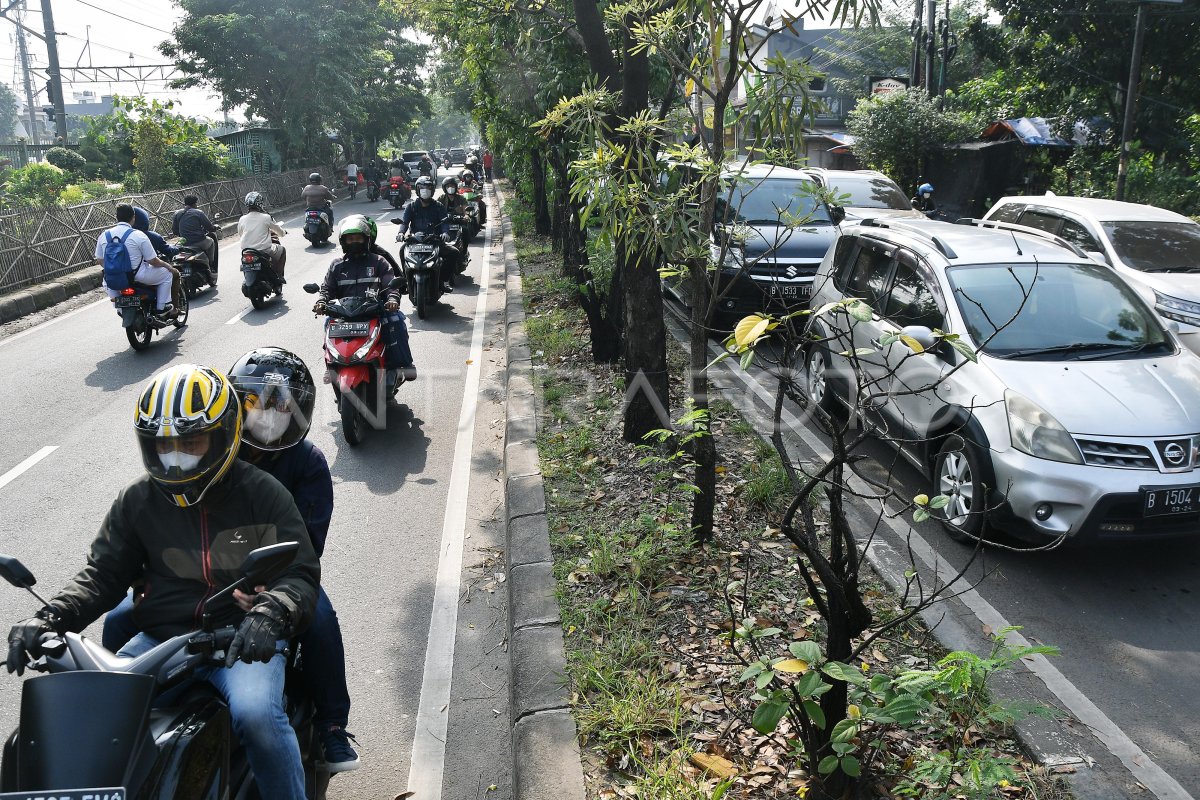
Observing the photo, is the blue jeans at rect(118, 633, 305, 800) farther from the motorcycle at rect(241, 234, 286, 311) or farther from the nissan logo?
the motorcycle at rect(241, 234, 286, 311)

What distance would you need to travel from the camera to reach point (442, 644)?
505 cm

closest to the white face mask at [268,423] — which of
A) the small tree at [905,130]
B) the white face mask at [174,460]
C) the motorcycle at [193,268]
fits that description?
the white face mask at [174,460]

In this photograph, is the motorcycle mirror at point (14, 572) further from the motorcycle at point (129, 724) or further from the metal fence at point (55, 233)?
the metal fence at point (55, 233)

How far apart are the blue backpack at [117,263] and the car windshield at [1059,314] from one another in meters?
9.49

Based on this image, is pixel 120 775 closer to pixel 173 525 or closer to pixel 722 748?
pixel 173 525

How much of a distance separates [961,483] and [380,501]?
13.2 ft

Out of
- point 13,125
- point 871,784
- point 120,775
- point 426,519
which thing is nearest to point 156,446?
point 120,775

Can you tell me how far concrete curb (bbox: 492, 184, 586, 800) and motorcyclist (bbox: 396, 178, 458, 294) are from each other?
7.22 m

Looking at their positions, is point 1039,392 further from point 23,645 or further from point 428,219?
point 428,219

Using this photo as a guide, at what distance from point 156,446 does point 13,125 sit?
420ft

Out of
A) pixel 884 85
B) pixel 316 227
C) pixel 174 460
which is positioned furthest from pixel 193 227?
pixel 884 85

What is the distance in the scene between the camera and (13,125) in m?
109

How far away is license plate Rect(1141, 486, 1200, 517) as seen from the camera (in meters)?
5.18

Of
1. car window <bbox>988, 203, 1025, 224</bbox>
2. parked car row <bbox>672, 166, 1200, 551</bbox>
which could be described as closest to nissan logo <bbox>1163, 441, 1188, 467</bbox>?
parked car row <bbox>672, 166, 1200, 551</bbox>
